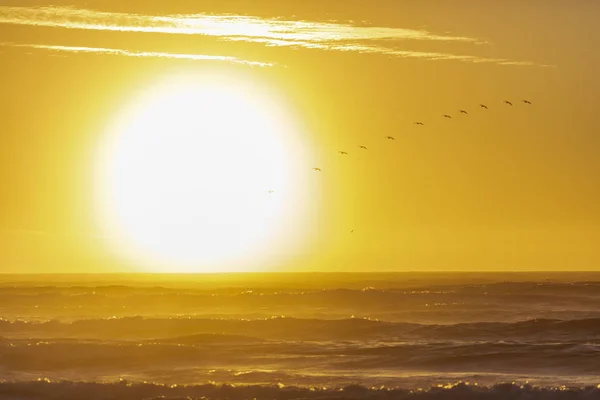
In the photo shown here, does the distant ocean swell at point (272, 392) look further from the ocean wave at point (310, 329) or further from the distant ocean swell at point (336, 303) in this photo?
the distant ocean swell at point (336, 303)

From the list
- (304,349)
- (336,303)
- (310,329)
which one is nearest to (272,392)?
(304,349)

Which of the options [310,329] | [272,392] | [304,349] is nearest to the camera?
[272,392]

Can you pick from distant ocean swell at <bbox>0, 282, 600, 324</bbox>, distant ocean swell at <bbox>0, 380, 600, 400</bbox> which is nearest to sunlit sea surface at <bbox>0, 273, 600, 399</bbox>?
distant ocean swell at <bbox>0, 380, 600, 400</bbox>

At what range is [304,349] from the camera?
49.8 meters

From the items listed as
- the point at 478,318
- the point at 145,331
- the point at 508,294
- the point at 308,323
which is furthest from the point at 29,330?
the point at 508,294

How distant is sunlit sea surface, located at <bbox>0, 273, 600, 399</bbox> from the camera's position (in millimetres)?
38500

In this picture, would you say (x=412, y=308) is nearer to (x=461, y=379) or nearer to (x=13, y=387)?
(x=461, y=379)

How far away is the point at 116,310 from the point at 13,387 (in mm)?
32680

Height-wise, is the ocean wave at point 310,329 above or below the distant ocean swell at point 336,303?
below

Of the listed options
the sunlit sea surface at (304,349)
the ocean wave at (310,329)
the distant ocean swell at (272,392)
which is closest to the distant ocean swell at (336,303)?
the sunlit sea surface at (304,349)

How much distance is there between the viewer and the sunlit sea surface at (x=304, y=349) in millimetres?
38500

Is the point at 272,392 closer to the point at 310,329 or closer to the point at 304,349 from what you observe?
the point at 304,349

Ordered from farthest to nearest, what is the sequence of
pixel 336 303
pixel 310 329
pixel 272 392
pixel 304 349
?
1. pixel 336 303
2. pixel 310 329
3. pixel 304 349
4. pixel 272 392

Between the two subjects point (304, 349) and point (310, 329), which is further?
point (310, 329)
